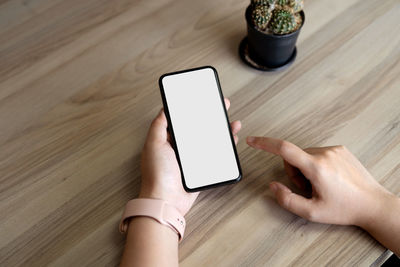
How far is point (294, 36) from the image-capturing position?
2.27 ft

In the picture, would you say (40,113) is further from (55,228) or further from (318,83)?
(318,83)

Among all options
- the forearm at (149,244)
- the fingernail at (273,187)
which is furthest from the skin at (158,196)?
the fingernail at (273,187)

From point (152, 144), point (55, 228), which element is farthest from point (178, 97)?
point (55, 228)

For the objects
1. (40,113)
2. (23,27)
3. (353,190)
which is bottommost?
(353,190)

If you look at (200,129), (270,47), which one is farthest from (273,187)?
(270,47)

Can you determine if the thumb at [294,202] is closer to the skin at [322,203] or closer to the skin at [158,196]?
the skin at [322,203]

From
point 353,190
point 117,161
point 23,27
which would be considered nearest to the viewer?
point 353,190

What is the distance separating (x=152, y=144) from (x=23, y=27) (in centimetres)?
46

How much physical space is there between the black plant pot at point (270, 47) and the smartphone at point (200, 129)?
14 centimetres

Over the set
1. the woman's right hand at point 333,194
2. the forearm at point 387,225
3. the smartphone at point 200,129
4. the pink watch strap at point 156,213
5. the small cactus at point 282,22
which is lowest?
the forearm at point 387,225

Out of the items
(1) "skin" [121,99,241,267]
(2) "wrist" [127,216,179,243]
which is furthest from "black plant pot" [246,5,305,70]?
(2) "wrist" [127,216,179,243]

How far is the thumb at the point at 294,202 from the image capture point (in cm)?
58

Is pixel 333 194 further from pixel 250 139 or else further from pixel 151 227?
pixel 151 227

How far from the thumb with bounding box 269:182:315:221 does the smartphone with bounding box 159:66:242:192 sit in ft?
0.24
